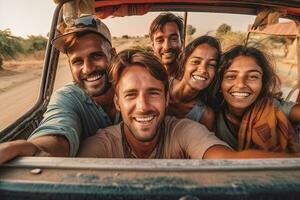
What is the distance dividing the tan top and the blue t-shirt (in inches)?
3.3

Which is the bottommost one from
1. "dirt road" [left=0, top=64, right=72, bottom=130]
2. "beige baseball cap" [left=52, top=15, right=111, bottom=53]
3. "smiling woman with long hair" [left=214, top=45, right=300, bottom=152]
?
"dirt road" [left=0, top=64, right=72, bottom=130]

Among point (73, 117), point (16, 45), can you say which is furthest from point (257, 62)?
point (16, 45)

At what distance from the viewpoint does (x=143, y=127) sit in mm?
1614

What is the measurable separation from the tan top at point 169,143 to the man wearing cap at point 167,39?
104 centimetres

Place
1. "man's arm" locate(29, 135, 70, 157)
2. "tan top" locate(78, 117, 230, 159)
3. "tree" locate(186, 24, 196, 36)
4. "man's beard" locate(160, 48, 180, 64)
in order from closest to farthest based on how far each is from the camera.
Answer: "man's arm" locate(29, 135, 70, 157), "tan top" locate(78, 117, 230, 159), "man's beard" locate(160, 48, 180, 64), "tree" locate(186, 24, 196, 36)

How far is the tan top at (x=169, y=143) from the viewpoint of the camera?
158 cm

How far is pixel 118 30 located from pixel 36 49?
61.2 ft

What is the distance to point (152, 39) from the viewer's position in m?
2.90

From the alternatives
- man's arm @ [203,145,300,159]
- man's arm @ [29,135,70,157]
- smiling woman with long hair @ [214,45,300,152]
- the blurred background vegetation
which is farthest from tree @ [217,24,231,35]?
the blurred background vegetation

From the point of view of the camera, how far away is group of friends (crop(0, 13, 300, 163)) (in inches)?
63.7

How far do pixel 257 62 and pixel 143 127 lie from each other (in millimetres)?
845

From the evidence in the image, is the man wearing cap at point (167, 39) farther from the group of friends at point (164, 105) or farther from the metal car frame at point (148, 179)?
the metal car frame at point (148, 179)

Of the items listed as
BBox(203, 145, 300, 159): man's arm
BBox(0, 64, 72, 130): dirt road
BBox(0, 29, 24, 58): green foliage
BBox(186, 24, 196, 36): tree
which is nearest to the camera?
BBox(203, 145, 300, 159): man's arm

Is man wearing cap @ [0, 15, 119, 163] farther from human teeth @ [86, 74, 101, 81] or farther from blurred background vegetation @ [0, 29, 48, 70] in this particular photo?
blurred background vegetation @ [0, 29, 48, 70]
